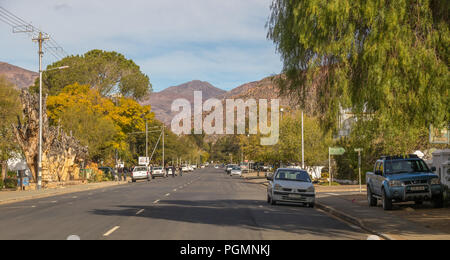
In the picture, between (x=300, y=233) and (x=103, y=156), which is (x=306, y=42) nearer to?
(x=300, y=233)

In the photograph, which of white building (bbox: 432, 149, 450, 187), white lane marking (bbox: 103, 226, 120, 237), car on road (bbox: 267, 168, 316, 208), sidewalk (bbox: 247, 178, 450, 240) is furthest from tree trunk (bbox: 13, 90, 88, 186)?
white building (bbox: 432, 149, 450, 187)

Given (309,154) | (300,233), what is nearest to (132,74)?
(309,154)

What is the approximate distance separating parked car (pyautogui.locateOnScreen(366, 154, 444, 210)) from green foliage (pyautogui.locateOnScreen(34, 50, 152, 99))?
58.7 metres

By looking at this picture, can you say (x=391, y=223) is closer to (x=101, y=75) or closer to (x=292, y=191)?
(x=292, y=191)

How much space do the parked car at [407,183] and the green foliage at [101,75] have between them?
2313 inches

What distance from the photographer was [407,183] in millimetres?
21562

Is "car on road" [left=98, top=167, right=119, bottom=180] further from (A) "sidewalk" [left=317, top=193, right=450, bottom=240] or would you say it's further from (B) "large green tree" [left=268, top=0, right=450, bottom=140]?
(B) "large green tree" [left=268, top=0, right=450, bottom=140]

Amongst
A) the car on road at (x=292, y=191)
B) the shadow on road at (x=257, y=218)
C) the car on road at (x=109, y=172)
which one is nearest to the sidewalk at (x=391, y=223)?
the shadow on road at (x=257, y=218)

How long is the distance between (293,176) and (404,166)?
5.55 meters

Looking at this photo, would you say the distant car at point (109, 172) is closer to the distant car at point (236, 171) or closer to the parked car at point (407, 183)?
the distant car at point (236, 171)

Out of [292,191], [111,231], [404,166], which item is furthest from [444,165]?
[111,231]

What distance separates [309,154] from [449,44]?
41240mm

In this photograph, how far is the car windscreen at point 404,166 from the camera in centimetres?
2272

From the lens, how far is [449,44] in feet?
42.8
